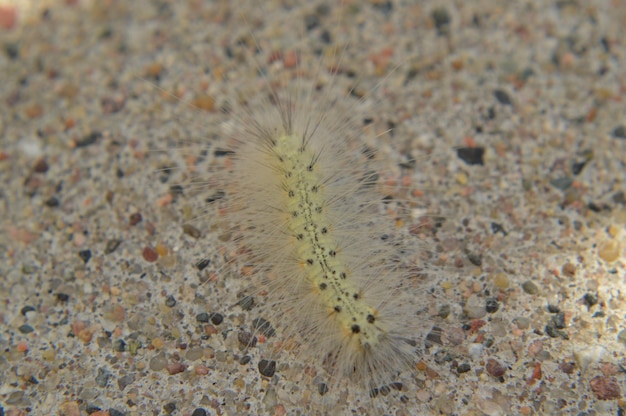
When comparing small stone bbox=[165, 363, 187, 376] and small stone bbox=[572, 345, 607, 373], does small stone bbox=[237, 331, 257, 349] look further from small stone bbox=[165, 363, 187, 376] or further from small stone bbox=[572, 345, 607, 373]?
small stone bbox=[572, 345, 607, 373]

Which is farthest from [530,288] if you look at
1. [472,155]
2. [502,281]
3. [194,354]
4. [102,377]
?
[102,377]

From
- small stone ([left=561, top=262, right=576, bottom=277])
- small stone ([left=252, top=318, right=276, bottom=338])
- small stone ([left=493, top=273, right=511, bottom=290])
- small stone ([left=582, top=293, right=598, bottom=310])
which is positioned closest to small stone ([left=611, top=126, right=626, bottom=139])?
small stone ([left=561, top=262, right=576, bottom=277])

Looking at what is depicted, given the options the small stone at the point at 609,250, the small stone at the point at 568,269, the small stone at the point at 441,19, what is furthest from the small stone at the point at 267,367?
the small stone at the point at 441,19

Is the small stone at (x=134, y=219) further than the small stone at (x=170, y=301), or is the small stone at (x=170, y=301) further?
the small stone at (x=134, y=219)

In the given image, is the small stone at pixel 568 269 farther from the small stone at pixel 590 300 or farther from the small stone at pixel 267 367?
the small stone at pixel 267 367

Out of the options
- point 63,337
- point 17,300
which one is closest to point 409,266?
point 63,337

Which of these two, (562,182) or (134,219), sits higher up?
(562,182)

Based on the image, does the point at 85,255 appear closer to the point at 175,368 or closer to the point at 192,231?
the point at 192,231

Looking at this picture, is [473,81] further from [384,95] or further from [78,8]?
[78,8]
